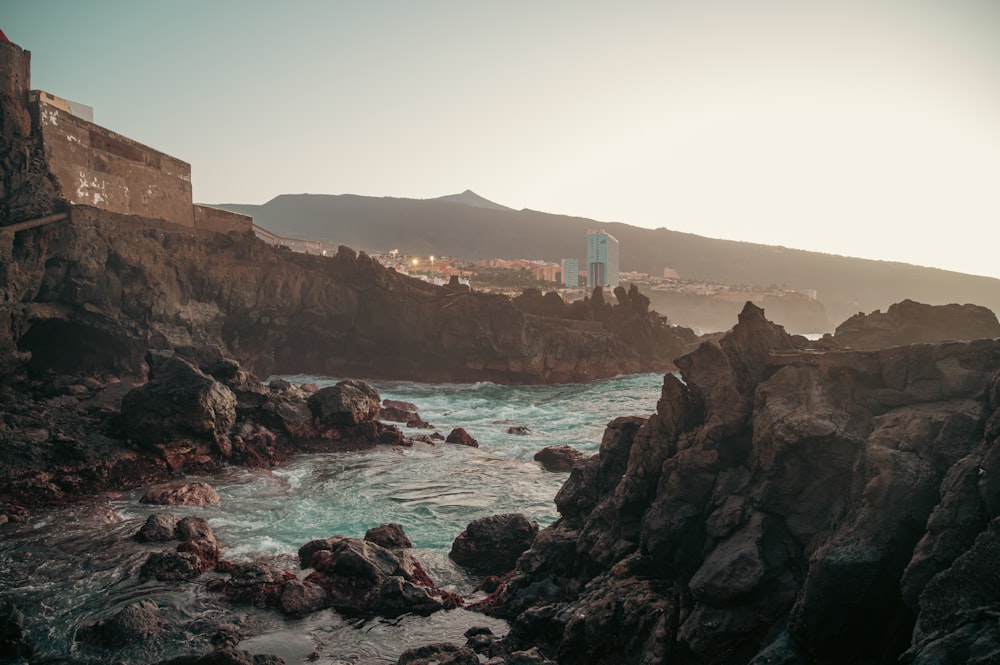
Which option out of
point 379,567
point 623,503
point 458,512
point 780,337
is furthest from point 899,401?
point 458,512

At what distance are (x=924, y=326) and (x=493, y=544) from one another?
31.6 ft

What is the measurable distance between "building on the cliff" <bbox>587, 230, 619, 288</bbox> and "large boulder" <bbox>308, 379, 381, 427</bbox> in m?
117

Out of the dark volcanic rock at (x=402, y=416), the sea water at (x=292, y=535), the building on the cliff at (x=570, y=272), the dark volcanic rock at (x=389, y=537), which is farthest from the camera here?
the building on the cliff at (x=570, y=272)

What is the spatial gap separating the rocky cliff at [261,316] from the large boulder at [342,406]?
9697mm

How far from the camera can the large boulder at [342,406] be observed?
874 inches

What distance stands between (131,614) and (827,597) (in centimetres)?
850

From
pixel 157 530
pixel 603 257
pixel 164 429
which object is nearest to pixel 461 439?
pixel 164 429

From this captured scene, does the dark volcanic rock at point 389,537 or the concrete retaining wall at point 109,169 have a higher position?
the concrete retaining wall at point 109,169

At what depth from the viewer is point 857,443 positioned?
7.22 m

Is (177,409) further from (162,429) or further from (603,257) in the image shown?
(603,257)

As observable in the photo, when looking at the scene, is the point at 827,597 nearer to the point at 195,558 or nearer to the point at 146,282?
the point at 195,558

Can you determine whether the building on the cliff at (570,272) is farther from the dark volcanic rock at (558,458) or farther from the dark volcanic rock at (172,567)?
the dark volcanic rock at (172,567)

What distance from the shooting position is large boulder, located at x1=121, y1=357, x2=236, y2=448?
17578 mm

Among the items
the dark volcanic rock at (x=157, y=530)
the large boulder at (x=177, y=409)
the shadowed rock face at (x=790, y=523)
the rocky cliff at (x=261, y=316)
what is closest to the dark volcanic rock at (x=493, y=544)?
the shadowed rock face at (x=790, y=523)
